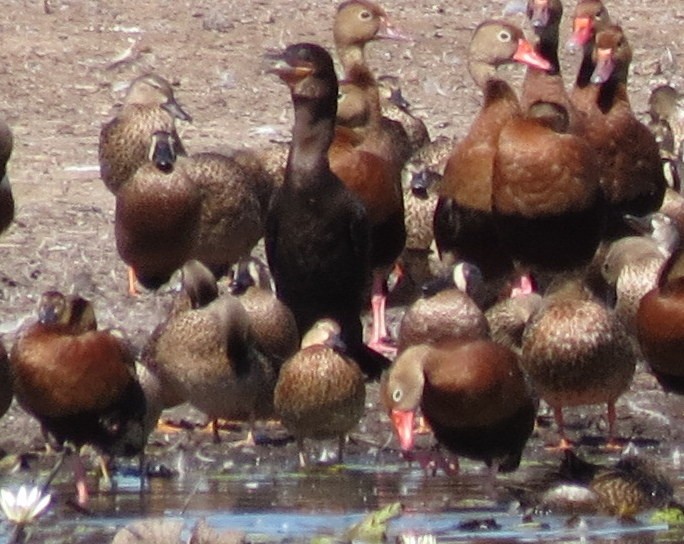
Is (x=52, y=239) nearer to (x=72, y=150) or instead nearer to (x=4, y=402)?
(x=72, y=150)

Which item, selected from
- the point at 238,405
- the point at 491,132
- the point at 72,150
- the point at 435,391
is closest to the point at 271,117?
the point at 72,150

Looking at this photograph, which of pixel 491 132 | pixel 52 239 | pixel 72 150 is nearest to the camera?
pixel 491 132

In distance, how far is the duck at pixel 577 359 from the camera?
9961 mm

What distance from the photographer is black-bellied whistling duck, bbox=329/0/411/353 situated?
11.9 m

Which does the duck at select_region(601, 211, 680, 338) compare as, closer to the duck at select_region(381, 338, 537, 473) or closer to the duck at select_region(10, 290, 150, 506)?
the duck at select_region(381, 338, 537, 473)

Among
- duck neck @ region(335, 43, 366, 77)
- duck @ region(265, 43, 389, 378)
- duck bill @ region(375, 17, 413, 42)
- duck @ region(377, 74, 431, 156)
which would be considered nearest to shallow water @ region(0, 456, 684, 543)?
duck @ region(265, 43, 389, 378)

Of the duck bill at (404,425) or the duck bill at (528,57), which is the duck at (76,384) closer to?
the duck bill at (404,425)

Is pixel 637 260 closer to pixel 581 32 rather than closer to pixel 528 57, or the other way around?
pixel 528 57

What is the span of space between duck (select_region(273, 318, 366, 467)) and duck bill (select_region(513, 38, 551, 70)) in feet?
10.1

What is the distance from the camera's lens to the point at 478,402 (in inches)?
357

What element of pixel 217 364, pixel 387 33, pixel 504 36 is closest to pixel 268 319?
pixel 217 364

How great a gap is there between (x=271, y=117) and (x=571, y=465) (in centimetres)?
714

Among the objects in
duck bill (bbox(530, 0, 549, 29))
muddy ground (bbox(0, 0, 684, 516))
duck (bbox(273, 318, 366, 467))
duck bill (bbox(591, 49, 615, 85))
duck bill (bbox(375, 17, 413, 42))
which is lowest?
muddy ground (bbox(0, 0, 684, 516))

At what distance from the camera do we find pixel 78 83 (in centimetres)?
1664
